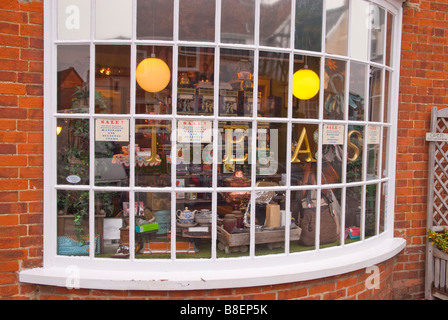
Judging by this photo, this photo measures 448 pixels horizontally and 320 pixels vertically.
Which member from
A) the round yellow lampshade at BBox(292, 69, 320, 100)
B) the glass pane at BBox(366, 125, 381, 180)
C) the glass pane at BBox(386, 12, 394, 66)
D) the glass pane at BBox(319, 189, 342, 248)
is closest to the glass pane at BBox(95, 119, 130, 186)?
the round yellow lampshade at BBox(292, 69, 320, 100)

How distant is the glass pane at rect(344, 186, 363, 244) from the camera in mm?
3758

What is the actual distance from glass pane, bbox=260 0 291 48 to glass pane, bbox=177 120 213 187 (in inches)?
37.7

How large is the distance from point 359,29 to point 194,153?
2.15 meters

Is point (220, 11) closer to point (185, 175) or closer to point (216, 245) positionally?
point (185, 175)

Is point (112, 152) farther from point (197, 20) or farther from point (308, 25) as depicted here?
point (308, 25)

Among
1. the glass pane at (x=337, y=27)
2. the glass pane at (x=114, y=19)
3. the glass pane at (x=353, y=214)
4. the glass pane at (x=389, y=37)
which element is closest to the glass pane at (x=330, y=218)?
the glass pane at (x=353, y=214)

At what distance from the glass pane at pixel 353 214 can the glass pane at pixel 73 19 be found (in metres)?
2.97

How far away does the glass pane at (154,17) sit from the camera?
3199 mm

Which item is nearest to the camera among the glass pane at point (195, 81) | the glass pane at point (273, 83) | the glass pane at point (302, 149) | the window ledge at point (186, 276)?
the window ledge at point (186, 276)

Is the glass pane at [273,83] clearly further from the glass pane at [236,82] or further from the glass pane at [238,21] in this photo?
the glass pane at [238,21]

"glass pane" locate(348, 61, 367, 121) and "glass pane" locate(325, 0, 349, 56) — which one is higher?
"glass pane" locate(325, 0, 349, 56)

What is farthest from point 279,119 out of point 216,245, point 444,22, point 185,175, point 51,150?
point 444,22

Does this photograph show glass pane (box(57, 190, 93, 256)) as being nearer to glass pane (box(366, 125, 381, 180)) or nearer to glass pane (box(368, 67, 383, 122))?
glass pane (box(366, 125, 381, 180))

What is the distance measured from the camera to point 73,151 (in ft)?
10.8
